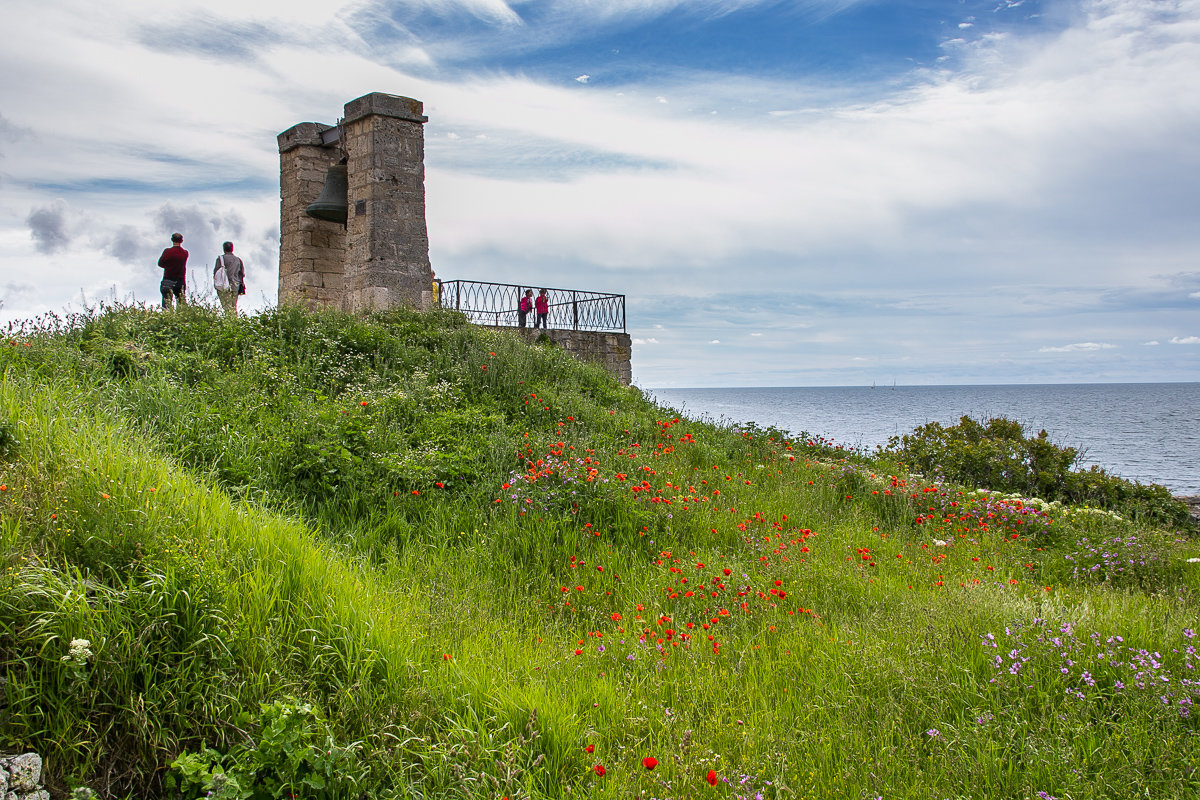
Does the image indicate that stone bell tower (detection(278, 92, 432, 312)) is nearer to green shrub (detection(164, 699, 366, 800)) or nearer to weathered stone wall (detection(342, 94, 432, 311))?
weathered stone wall (detection(342, 94, 432, 311))

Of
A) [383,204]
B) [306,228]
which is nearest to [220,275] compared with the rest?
[306,228]

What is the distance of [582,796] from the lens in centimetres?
309

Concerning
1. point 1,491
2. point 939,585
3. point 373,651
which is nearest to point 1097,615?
point 939,585

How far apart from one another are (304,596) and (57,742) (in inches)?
45.2

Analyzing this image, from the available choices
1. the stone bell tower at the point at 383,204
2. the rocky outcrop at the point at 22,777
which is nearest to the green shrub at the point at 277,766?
the rocky outcrop at the point at 22,777

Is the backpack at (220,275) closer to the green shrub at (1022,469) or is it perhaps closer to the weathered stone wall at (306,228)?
the weathered stone wall at (306,228)

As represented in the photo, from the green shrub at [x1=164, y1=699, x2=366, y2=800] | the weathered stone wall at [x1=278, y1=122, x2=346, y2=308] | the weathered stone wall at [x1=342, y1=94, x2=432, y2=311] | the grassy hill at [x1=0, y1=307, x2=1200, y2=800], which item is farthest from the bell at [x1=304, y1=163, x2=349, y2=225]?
the green shrub at [x1=164, y1=699, x2=366, y2=800]

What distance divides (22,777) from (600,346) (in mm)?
15581

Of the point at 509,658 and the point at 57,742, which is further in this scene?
the point at 509,658

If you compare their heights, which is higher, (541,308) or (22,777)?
(541,308)

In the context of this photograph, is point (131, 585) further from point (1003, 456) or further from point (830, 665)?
point (1003, 456)

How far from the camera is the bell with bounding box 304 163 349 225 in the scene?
1291 centimetres

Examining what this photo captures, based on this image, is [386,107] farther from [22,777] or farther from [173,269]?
[22,777]

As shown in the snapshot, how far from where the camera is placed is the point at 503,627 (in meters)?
4.61
